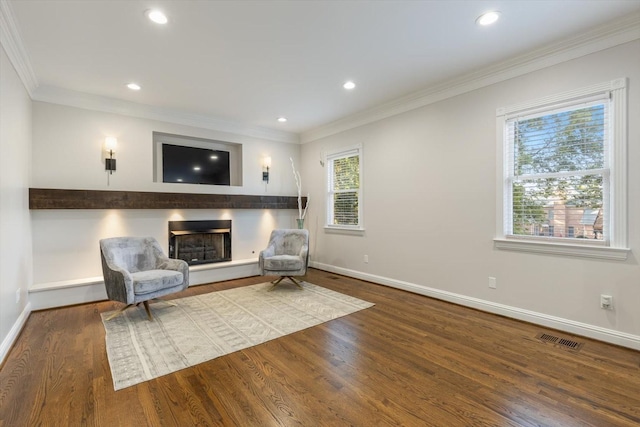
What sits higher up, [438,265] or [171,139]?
[171,139]

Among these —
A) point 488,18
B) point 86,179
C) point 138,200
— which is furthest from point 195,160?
point 488,18

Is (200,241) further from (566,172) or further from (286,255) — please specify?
(566,172)

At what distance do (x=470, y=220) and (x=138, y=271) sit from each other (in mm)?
4090

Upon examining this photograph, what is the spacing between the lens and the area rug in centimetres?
240

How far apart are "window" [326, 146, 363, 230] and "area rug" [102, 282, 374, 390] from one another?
4.77ft

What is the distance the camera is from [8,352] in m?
2.53

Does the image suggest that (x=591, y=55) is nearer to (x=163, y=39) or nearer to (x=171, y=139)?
(x=163, y=39)

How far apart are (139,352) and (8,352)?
1.08 m

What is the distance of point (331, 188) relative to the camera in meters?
5.65

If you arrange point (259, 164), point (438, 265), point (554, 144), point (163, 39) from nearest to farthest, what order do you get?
point (163, 39)
point (554, 144)
point (438, 265)
point (259, 164)

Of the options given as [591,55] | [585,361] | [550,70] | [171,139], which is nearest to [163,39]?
[171,139]

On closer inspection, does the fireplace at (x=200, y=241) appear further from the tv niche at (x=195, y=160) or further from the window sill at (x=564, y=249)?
the window sill at (x=564, y=249)

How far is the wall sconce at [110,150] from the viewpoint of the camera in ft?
13.7

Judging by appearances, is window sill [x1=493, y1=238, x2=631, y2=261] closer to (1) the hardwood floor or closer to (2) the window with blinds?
(2) the window with blinds
